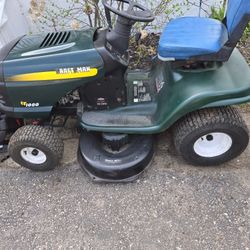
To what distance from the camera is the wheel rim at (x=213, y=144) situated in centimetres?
186

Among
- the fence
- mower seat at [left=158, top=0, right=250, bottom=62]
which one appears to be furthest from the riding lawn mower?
the fence

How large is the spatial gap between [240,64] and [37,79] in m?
1.05

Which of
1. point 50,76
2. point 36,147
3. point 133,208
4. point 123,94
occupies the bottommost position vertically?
point 133,208

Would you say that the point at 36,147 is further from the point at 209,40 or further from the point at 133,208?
the point at 209,40

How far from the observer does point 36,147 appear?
1861 millimetres

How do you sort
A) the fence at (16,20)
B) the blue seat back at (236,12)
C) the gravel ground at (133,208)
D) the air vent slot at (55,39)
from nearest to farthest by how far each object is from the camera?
the blue seat back at (236,12) → the gravel ground at (133,208) → the air vent slot at (55,39) → the fence at (16,20)

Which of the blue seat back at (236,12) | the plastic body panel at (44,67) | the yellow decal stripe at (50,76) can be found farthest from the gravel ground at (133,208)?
the blue seat back at (236,12)

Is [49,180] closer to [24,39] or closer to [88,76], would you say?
[88,76]

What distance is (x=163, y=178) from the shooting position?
1971 millimetres

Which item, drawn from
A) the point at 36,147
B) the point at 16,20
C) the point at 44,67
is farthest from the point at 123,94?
the point at 16,20

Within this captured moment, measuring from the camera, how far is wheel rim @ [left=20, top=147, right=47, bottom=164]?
6.29 feet

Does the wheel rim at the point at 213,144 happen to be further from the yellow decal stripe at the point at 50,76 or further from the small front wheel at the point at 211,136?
the yellow decal stripe at the point at 50,76

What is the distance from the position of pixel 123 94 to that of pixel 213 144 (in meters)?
0.56

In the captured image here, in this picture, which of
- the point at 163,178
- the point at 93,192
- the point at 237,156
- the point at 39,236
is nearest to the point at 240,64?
the point at 237,156
